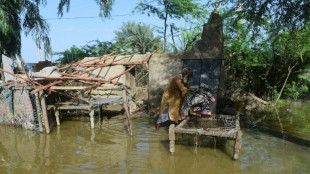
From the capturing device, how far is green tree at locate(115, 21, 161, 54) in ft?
74.1

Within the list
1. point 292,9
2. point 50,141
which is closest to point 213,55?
point 292,9

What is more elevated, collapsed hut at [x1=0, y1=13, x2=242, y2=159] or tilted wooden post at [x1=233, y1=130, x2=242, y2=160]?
collapsed hut at [x1=0, y1=13, x2=242, y2=159]

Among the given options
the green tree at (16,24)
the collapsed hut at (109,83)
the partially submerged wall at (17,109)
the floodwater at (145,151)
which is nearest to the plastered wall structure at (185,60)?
the collapsed hut at (109,83)

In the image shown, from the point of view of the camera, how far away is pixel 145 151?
17.8 ft

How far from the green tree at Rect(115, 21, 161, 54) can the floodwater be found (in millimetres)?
15608

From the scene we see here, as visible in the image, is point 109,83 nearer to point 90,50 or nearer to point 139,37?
point 90,50

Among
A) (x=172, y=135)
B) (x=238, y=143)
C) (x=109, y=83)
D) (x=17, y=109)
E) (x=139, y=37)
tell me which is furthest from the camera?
(x=139, y=37)

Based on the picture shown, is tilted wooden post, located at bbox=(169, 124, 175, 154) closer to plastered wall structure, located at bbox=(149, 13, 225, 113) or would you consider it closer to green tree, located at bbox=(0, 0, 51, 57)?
plastered wall structure, located at bbox=(149, 13, 225, 113)

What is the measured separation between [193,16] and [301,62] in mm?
6472

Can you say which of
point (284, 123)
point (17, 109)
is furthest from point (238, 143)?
point (17, 109)

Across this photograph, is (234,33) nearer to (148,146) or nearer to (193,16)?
(193,16)

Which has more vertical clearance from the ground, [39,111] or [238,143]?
[39,111]

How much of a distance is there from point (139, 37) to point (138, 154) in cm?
1865

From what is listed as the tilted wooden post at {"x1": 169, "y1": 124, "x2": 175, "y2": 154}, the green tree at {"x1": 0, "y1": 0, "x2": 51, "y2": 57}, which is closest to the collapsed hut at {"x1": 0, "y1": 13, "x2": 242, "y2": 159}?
the tilted wooden post at {"x1": 169, "y1": 124, "x2": 175, "y2": 154}
